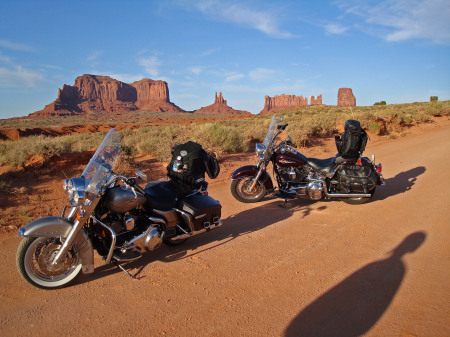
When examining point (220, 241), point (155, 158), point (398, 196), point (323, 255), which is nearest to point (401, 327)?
point (323, 255)

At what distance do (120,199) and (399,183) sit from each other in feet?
22.1

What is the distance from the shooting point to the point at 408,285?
3266mm

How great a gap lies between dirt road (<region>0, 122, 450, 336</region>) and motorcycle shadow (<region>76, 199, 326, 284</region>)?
1.0 inches

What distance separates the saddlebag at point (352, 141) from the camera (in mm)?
5855

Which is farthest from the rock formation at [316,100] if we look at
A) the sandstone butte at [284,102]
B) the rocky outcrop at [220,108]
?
the rocky outcrop at [220,108]

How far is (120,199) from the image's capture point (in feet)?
11.1

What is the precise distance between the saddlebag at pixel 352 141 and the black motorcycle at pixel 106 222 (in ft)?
10.5

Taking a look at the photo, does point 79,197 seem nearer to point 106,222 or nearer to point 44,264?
point 106,222

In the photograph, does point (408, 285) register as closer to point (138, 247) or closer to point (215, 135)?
point (138, 247)

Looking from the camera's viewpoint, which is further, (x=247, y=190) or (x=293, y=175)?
(x=247, y=190)

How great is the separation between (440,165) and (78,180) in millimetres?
9492

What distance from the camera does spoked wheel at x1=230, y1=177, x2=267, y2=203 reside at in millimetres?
6391

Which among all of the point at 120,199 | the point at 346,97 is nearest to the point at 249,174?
the point at 120,199

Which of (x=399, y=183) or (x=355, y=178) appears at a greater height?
(x=355, y=178)
